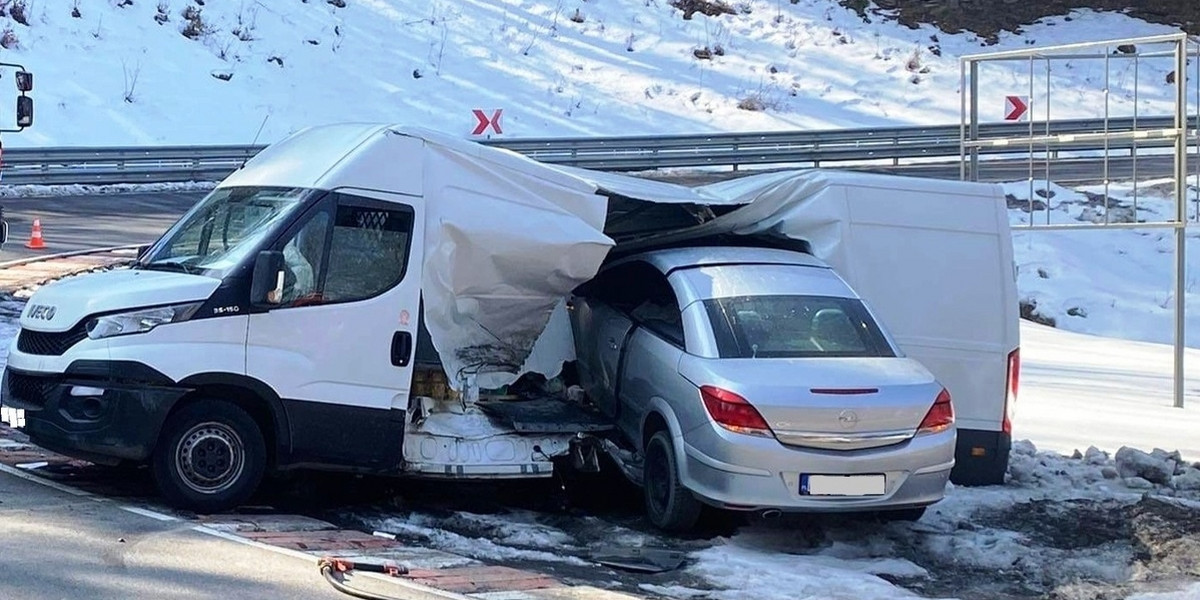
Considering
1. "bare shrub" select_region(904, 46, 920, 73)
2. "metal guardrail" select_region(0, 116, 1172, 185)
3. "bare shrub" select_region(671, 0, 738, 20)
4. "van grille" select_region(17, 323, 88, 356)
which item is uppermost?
"bare shrub" select_region(671, 0, 738, 20)

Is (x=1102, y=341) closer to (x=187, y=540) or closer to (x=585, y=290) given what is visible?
(x=585, y=290)

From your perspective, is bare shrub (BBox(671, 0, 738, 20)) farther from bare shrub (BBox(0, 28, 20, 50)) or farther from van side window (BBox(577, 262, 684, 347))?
van side window (BBox(577, 262, 684, 347))

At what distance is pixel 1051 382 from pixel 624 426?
6570 mm

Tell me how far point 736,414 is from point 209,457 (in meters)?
2.89

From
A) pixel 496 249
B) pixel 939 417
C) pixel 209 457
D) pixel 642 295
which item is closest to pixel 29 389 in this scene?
pixel 209 457

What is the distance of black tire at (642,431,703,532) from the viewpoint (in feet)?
25.5

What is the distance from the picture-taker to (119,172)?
2619 cm

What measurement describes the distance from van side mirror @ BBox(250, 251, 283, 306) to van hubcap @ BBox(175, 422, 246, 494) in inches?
29.0

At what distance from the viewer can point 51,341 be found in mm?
7562

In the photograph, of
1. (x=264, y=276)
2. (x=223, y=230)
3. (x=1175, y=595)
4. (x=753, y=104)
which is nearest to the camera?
(x=1175, y=595)

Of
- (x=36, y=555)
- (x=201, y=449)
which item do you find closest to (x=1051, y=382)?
(x=201, y=449)

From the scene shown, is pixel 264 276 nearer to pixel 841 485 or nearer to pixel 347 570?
pixel 347 570

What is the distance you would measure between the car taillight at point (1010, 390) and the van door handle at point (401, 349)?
3.90 m

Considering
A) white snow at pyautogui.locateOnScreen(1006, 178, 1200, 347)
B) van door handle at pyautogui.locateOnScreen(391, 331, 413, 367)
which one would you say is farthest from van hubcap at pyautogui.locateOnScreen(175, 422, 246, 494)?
white snow at pyautogui.locateOnScreen(1006, 178, 1200, 347)
